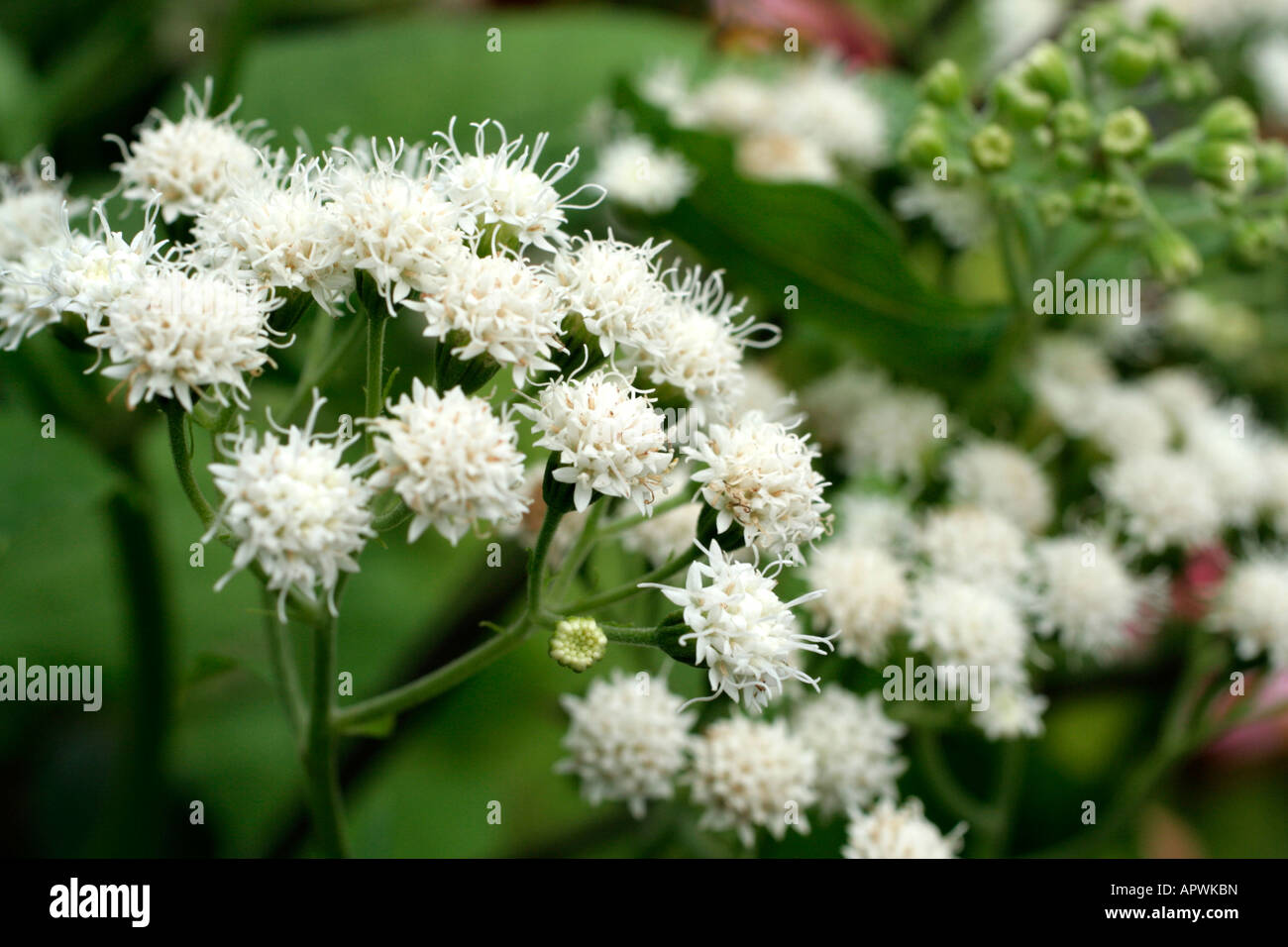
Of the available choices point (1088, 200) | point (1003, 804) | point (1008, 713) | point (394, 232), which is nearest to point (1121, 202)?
point (1088, 200)

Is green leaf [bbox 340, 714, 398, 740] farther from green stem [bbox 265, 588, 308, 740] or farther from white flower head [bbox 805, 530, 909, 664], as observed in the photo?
white flower head [bbox 805, 530, 909, 664]

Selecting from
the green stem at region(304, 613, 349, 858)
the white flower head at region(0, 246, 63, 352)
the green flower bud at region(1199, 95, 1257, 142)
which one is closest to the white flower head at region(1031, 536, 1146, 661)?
the green flower bud at region(1199, 95, 1257, 142)

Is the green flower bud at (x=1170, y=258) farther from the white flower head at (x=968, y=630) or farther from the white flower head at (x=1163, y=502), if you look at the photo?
the white flower head at (x=968, y=630)

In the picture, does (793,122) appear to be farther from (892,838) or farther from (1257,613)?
(892,838)

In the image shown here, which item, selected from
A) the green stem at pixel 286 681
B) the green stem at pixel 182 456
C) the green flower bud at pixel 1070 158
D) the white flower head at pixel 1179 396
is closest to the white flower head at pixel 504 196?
the green stem at pixel 182 456

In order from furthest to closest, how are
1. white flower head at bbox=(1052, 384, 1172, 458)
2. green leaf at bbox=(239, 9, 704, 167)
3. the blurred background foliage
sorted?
green leaf at bbox=(239, 9, 704, 167) → white flower head at bbox=(1052, 384, 1172, 458) → the blurred background foliage
